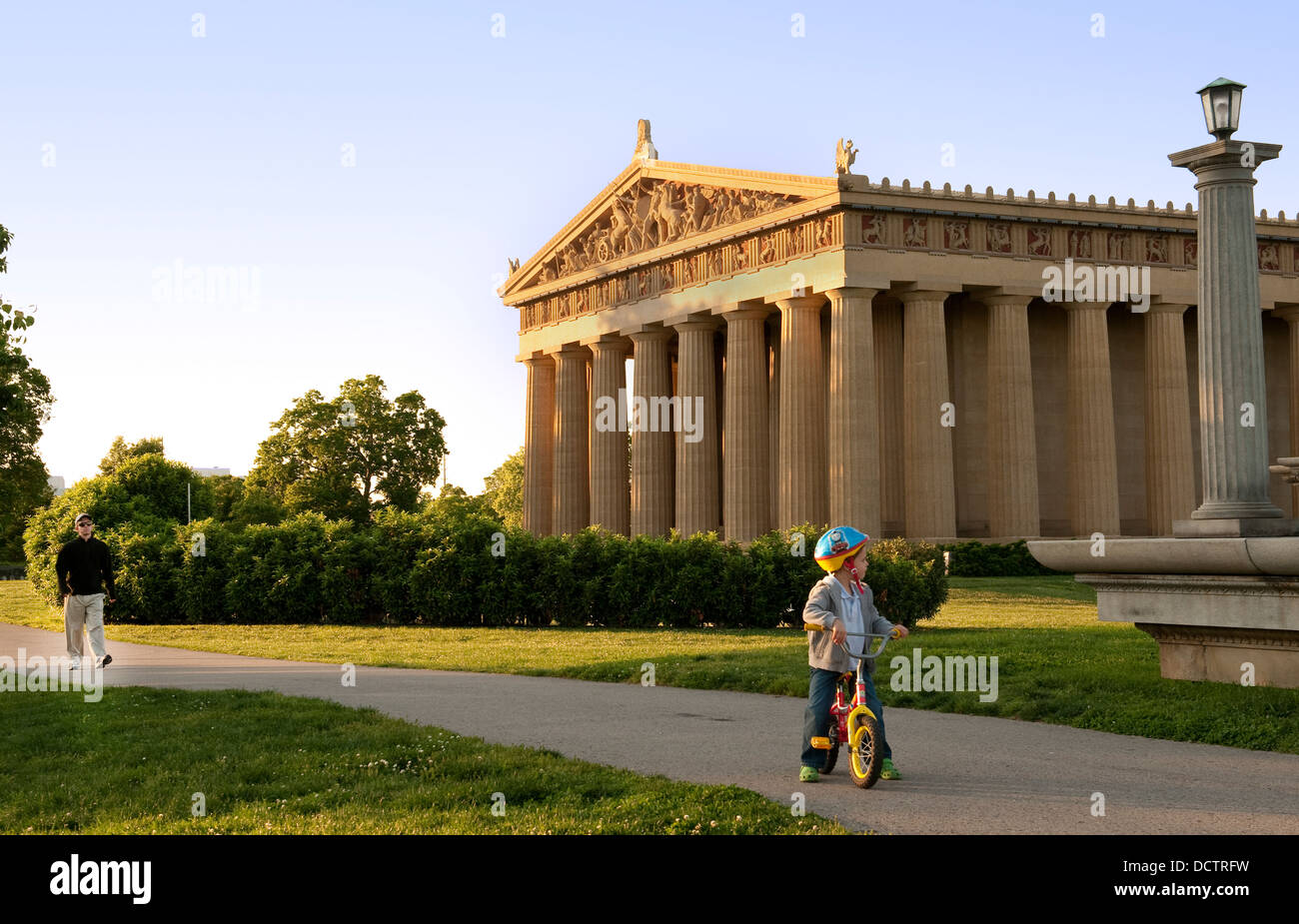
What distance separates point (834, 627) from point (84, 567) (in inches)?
496

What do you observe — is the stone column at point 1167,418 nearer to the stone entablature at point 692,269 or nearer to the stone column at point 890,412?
the stone column at point 890,412

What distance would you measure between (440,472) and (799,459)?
154 feet

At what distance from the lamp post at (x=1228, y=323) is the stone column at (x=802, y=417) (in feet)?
111

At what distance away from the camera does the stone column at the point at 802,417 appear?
48.1 m

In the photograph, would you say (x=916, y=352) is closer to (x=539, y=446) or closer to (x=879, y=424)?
(x=879, y=424)

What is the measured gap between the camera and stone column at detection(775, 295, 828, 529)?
4806 centimetres

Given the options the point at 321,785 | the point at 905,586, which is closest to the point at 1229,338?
the point at 321,785

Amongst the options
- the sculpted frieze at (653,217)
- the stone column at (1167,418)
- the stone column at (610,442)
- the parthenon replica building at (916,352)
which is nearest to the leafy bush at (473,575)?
the parthenon replica building at (916,352)

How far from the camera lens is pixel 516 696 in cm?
1573

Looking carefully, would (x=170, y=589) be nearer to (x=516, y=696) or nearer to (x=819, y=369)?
(x=516, y=696)

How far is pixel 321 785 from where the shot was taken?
9.75m

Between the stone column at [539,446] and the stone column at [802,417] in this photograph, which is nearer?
the stone column at [802,417]
